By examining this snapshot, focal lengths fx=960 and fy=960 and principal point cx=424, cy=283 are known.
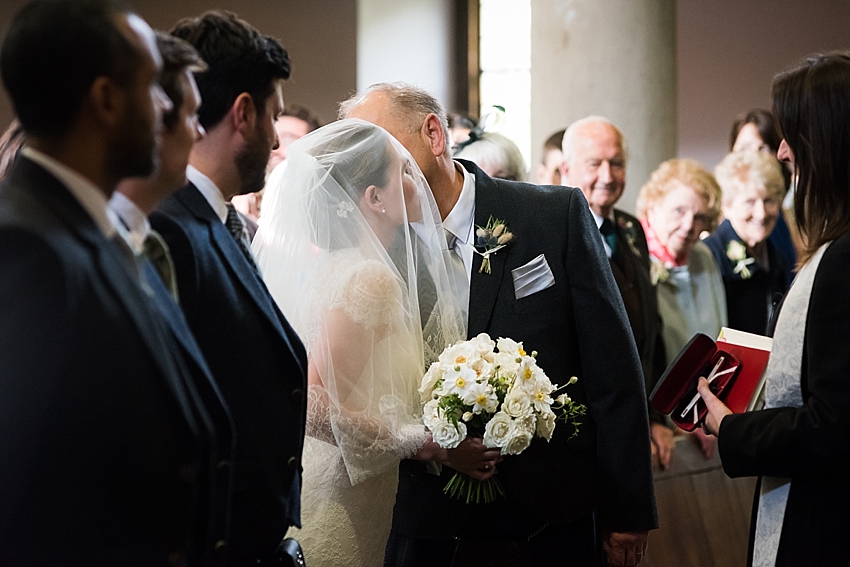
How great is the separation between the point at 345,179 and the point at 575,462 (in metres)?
1.03

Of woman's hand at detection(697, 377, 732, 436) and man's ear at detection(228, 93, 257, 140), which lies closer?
man's ear at detection(228, 93, 257, 140)

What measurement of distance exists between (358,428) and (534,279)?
68 cm

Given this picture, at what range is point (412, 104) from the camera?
116 inches

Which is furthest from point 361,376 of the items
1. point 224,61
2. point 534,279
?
point 224,61

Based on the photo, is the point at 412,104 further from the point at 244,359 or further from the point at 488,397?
Answer: the point at 244,359

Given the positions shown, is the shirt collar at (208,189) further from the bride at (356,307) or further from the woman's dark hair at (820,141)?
the woman's dark hair at (820,141)

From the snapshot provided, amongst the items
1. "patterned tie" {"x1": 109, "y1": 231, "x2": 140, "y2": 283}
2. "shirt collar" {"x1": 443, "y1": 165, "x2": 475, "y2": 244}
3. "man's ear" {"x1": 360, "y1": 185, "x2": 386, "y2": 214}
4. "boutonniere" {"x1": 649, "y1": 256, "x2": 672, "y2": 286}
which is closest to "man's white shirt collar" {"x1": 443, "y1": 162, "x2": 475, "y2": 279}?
"shirt collar" {"x1": 443, "y1": 165, "x2": 475, "y2": 244}

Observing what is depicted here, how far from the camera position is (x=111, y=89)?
127cm

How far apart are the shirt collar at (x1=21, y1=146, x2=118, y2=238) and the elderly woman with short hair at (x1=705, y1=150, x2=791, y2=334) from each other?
4.49 metres

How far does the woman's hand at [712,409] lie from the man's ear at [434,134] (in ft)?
3.40

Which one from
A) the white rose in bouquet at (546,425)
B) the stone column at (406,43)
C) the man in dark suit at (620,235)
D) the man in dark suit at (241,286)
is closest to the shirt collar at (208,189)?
the man in dark suit at (241,286)

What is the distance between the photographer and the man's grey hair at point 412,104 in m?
2.93

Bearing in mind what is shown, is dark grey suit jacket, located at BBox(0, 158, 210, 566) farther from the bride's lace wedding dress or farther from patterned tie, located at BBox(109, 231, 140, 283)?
the bride's lace wedding dress

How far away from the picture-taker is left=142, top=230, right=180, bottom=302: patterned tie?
1533 millimetres
